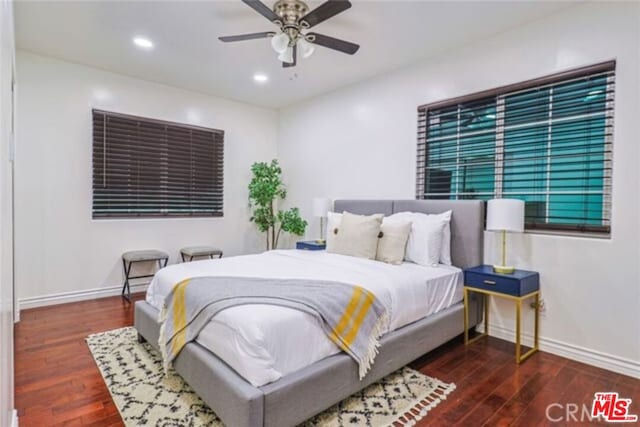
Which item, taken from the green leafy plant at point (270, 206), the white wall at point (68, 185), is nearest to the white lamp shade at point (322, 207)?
the green leafy plant at point (270, 206)

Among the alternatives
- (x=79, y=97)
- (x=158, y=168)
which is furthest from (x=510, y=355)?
(x=79, y=97)

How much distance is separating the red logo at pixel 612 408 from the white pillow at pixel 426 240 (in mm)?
1411

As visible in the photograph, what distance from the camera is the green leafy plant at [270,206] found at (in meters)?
5.12

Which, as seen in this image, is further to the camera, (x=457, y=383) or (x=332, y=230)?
(x=332, y=230)

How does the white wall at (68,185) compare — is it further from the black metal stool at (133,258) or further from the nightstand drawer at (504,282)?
the nightstand drawer at (504,282)

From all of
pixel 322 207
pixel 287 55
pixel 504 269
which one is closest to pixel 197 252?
pixel 322 207

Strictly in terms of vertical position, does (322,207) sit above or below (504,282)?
above

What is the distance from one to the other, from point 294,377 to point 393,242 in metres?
1.76

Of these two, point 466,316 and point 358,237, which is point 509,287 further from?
point 358,237

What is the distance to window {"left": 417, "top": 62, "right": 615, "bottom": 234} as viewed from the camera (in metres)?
2.62

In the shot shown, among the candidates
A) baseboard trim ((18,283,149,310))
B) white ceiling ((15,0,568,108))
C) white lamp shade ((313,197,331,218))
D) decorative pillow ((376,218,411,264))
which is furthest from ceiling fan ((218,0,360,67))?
baseboard trim ((18,283,149,310))

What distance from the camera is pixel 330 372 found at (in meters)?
1.87

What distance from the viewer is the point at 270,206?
560 cm
